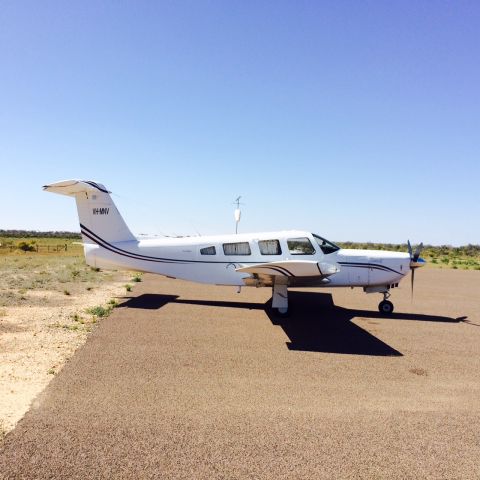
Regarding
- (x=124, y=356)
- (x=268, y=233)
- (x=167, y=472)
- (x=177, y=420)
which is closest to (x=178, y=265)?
(x=268, y=233)

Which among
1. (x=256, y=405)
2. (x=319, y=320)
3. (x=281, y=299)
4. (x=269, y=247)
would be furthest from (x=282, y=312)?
(x=256, y=405)

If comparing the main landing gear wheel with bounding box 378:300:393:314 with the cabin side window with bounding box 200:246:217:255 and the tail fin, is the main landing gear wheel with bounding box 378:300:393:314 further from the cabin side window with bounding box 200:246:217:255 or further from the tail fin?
the tail fin

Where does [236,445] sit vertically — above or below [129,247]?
below

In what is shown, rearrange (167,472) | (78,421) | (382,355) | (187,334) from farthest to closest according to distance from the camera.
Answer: (187,334) → (382,355) → (78,421) → (167,472)

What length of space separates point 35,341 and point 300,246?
743cm

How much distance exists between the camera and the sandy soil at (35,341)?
4988 mm

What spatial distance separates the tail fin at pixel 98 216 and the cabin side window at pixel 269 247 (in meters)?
4.70

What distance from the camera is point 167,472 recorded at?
3506 millimetres

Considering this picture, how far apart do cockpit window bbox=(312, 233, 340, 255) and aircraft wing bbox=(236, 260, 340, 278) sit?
177 cm

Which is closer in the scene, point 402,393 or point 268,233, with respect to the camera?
point 402,393

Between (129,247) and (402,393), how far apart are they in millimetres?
9619

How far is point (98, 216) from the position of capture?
41.6 feet

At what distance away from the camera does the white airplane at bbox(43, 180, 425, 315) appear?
11.1 metres

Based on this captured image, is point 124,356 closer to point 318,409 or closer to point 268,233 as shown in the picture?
point 318,409
